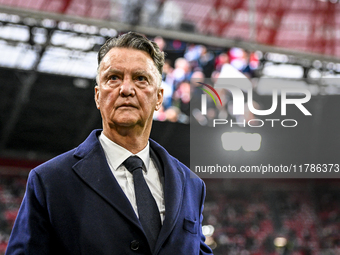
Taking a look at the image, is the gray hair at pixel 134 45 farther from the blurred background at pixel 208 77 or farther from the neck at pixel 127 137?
the blurred background at pixel 208 77

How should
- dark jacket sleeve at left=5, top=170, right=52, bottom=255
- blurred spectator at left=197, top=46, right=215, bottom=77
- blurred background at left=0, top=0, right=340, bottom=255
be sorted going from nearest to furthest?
dark jacket sleeve at left=5, top=170, right=52, bottom=255
blurred background at left=0, top=0, right=340, bottom=255
blurred spectator at left=197, top=46, right=215, bottom=77

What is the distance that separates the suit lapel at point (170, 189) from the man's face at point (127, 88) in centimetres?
14

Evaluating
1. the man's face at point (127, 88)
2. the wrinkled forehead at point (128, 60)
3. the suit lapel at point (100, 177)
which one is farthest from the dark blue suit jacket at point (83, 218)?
the wrinkled forehead at point (128, 60)

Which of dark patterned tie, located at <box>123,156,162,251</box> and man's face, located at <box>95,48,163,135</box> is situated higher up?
man's face, located at <box>95,48,163,135</box>

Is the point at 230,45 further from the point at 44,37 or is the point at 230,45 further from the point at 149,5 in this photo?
the point at 44,37

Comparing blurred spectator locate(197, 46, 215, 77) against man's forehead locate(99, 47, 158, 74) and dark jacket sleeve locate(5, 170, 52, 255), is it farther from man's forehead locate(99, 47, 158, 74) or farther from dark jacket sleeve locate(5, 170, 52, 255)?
dark jacket sleeve locate(5, 170, 52, 255)

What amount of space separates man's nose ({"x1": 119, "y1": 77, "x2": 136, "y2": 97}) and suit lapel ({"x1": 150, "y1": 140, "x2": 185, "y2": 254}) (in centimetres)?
23

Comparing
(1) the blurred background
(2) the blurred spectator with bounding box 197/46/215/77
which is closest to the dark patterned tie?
(1) the blurred background

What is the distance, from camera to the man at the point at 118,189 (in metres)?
0.94

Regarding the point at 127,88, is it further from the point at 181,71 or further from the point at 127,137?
the point at 181,71

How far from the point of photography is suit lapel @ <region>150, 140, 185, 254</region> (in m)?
0.99

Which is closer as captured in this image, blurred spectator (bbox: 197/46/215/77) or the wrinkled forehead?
the wrinkled forehead

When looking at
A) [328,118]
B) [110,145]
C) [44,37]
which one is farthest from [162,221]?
[328,118]

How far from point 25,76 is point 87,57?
78.0 inches
